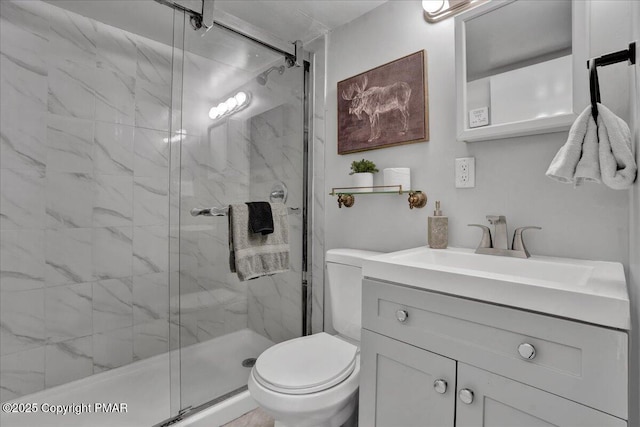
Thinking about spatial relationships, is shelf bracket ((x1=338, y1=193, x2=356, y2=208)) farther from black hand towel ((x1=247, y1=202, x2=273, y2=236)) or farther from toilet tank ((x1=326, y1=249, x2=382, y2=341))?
black hand towel ((x1=247, y1=202, x2=273, y2=236))

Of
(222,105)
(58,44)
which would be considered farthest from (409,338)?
(58,44)

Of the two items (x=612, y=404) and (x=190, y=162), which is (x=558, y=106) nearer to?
(x=612, y=404)

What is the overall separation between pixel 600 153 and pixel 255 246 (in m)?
1.36

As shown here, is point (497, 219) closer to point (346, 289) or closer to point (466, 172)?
point (466, 172)

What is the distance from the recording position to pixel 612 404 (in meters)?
0.69

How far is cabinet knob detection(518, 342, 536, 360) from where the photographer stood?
2.59ft

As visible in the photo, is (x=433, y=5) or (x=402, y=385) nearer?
(x=402, y=385)

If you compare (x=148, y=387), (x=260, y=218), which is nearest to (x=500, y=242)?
(x=260, y=218)

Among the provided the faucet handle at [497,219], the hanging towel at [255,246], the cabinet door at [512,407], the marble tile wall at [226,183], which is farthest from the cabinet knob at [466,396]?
the marble tile wall at [226,183]

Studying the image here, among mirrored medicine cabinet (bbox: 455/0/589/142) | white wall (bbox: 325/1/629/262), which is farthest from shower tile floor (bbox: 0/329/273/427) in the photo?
mirrored medicine cabinet (bbox: 455/0/589/142)

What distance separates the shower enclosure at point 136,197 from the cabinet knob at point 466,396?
3.86 feet

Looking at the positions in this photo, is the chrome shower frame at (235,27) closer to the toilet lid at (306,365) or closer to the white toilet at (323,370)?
the white toilet at (323,370)

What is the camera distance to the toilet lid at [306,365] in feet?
3.91

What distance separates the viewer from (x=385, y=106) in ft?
5.53
